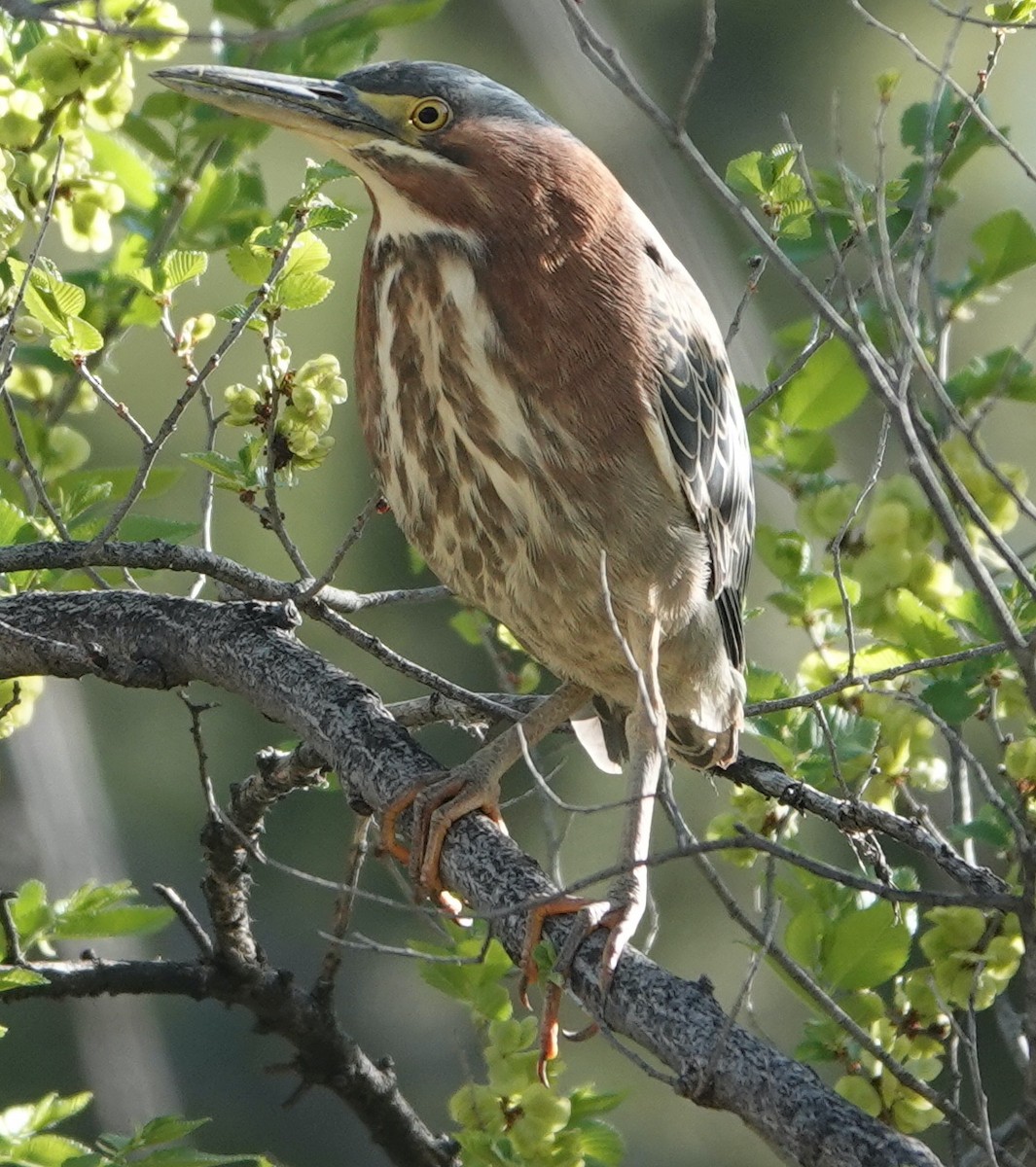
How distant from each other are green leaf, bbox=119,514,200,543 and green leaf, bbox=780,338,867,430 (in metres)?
0.88

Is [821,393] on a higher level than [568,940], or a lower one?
higher

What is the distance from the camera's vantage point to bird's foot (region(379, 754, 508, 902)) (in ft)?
7.07

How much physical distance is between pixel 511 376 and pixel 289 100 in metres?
0.49

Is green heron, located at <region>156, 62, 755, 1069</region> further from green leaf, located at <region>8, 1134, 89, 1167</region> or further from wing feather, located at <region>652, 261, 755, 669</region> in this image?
green leaf, located at <region>8, 1134, 89, 1167</region>

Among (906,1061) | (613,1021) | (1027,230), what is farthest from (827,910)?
(1027,230)

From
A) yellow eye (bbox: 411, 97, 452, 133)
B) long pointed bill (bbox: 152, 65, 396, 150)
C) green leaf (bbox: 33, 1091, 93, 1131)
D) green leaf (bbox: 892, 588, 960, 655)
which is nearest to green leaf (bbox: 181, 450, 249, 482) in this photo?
long pointed bill (bbox: 152, 65, 396, 150)

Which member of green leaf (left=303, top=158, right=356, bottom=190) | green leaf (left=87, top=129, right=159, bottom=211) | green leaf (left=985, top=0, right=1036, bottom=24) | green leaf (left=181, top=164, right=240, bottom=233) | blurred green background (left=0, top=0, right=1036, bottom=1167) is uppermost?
green leaf (left=87, top=129, right=159, bottom=211)

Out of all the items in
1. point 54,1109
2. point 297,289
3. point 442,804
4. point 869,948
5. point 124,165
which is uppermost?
point 124,165

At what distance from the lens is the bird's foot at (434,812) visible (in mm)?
2154

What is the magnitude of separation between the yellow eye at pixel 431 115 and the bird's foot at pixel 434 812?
94 centimetres

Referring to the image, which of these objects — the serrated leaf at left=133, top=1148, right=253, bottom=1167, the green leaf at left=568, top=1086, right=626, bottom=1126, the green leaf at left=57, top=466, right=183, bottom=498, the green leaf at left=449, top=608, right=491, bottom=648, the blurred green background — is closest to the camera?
the serrated leaf at left=133, top=1148, right=253, bottom=1167

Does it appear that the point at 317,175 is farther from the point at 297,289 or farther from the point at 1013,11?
the point at 1013,11

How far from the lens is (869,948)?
1.93m

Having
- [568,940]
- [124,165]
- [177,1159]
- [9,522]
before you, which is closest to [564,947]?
[568,940]
